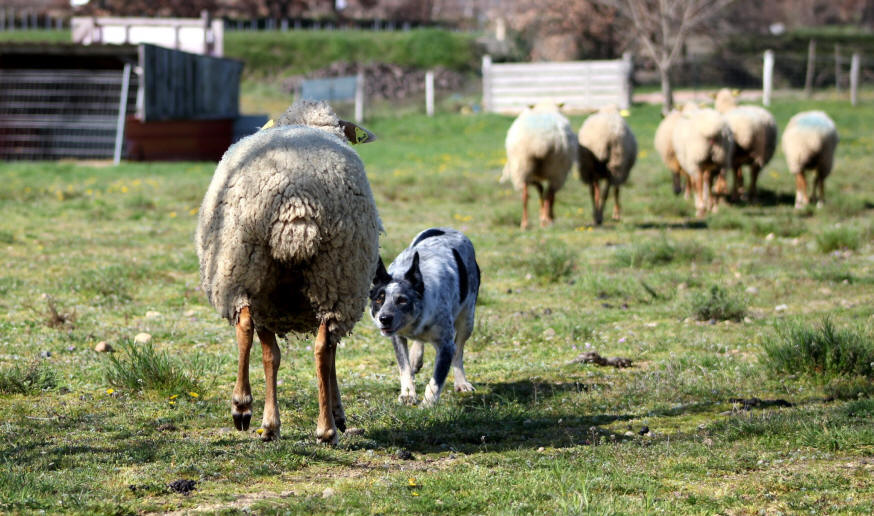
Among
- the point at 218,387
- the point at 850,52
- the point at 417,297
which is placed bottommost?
the point at 218,387

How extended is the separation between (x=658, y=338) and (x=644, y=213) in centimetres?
912

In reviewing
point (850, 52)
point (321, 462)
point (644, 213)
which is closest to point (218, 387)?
point (321, 462)

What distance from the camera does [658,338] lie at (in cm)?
892

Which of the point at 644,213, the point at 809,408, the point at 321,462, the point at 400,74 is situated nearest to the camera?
the point at 321,462

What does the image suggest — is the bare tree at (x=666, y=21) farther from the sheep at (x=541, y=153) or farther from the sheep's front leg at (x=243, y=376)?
the sheep's front leg at (x=243, y=376)

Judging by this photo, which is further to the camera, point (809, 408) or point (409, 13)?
point (409, 13)

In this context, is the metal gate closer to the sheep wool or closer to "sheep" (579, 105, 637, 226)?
"sheep" (579, 105, 637, 226)

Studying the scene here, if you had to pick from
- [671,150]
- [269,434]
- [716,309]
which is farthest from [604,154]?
[269,434]

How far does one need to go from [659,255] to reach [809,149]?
658 cm

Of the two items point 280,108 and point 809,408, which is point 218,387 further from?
point 280,108

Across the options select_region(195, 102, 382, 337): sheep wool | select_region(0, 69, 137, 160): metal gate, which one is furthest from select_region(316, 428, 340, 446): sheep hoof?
select_region(0, 69, 137, 160): metal gate

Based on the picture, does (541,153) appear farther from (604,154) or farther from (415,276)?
(415,276)

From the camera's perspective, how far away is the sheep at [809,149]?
17641mm

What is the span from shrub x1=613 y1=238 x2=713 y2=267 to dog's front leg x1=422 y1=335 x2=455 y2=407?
581cm
